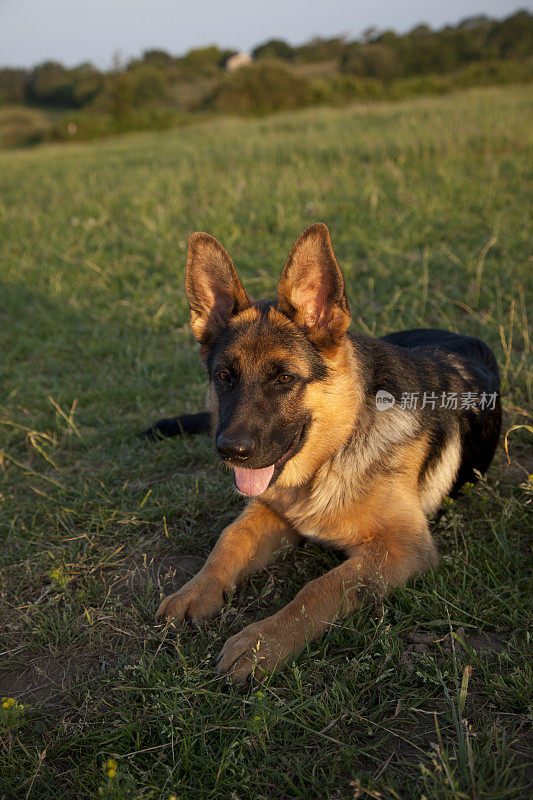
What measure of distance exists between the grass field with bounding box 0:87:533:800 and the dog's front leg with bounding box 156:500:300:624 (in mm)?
79

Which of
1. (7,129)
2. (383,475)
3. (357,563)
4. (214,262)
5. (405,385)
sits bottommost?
(357,563)

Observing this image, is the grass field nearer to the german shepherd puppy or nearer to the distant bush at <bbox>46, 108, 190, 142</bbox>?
the german shepherd puppy

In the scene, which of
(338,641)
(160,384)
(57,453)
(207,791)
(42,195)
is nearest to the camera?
(207,791)

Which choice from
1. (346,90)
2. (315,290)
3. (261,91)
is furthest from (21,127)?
(315,290)

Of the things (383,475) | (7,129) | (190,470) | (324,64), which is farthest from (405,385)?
(324,64)

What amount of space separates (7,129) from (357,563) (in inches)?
1546

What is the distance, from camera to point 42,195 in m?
11.2

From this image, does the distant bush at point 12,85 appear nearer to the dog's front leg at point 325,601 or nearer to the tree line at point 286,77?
the tree line at point 286,77

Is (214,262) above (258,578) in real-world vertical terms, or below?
above

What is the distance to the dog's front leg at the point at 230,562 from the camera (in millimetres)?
2633

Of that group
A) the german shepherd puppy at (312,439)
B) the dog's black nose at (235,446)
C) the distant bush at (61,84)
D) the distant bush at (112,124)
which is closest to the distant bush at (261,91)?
the distant bush at (112,124)

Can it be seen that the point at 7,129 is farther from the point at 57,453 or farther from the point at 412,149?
the point at 57,453

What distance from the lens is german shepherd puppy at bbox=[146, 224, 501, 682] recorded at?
8.45ft

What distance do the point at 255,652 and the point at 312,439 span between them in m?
1.07
